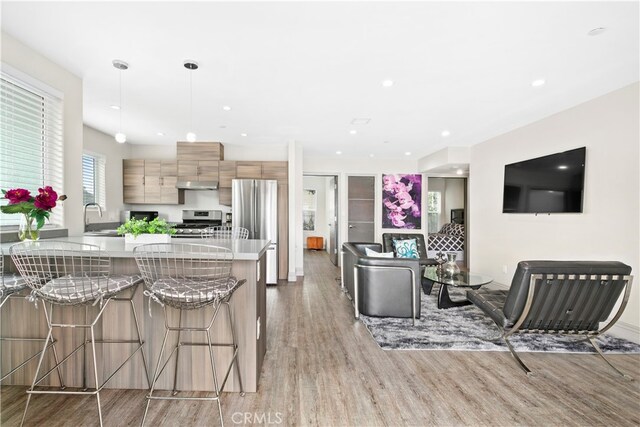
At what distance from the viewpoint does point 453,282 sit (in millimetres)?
3545

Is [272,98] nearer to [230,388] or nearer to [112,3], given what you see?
[112,3]

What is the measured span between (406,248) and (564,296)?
104 inches

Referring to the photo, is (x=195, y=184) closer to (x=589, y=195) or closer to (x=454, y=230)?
(x=589, y=195)

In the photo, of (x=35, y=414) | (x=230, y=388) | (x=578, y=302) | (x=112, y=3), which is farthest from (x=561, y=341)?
(x=112, y=3)

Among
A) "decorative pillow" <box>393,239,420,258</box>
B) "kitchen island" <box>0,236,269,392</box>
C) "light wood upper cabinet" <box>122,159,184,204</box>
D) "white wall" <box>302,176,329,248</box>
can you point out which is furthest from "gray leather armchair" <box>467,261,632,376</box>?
"white wall" <box>302,176,329,248</box>

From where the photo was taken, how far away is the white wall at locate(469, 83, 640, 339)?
293 cm

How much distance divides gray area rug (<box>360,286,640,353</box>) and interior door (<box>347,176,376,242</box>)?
12.2 ft

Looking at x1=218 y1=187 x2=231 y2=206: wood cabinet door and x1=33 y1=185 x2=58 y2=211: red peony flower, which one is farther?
x1=218 y1=187 x2=231 y2=206: wood cabinet door

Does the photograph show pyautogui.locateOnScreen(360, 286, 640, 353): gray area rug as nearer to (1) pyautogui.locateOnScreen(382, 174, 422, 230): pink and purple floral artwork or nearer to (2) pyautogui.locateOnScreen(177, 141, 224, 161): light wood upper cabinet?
(1) pyautogui.locateOnScreen(382, 174, 422, 230): pink and purple floral artwork

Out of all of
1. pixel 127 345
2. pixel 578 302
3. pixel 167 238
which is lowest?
pixel 127 345

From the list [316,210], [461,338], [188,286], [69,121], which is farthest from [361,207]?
[188,286]

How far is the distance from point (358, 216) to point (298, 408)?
216 inches

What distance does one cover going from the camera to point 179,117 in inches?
161

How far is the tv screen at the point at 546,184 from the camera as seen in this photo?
344 centimetres
